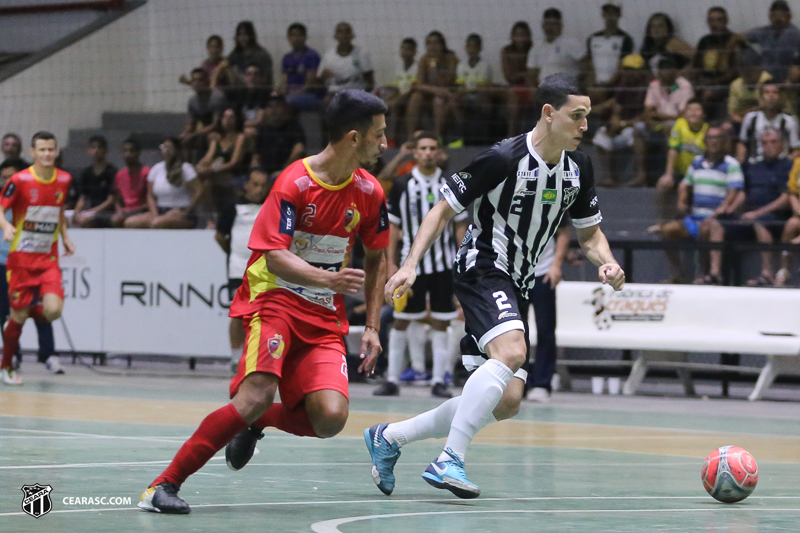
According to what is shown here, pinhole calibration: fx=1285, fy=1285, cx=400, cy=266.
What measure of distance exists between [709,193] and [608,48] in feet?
12.8

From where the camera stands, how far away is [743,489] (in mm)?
6020

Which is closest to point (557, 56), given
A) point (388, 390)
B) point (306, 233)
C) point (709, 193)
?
point (709, 193)

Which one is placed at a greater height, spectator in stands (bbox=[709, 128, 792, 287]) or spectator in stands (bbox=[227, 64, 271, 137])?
spectator in stands (bbox=[227, 64, 271, 137])

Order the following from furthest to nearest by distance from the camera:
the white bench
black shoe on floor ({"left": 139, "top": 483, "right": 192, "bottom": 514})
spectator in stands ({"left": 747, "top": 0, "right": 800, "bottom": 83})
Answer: spectator in stands ({"left": 747, "top": 0, "right": 800, "bottom": 83}), the white bench, black shoe on floor ({"left": 139, "top": 483, "right": 192, "bottom": 514})

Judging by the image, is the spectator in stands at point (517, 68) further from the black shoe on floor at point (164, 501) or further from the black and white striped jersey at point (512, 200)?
the black shoe on floor at point (164, 501)

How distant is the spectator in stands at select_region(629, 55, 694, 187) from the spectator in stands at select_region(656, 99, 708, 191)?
1.46ft

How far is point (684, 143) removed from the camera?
14.9 meters

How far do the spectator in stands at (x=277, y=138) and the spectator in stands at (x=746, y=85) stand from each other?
5.52 metres

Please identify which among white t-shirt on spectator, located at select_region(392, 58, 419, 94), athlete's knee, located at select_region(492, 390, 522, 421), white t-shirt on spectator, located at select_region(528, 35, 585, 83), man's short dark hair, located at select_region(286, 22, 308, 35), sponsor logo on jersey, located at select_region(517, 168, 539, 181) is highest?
man's short dark hair, located at select_region(286, 22, 308, 35)

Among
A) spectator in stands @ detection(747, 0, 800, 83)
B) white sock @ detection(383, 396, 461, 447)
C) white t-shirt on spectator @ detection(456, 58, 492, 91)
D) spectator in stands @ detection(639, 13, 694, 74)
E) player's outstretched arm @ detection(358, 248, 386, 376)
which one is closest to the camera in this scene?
player's outstretched arm @ detection(358, 248, 386, 376)

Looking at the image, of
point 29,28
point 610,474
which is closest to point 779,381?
point 610,474

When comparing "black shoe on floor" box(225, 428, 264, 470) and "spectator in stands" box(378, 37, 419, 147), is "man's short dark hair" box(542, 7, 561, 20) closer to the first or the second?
"spectator in stands" box(378, 37, 419, 147)

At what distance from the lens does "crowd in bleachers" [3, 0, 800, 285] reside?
1395 cm

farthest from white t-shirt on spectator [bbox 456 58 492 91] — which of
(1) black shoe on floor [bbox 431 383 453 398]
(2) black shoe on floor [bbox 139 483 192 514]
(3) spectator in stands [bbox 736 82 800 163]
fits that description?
(2) black shoe on floor [bbox 139 483 192 514]
